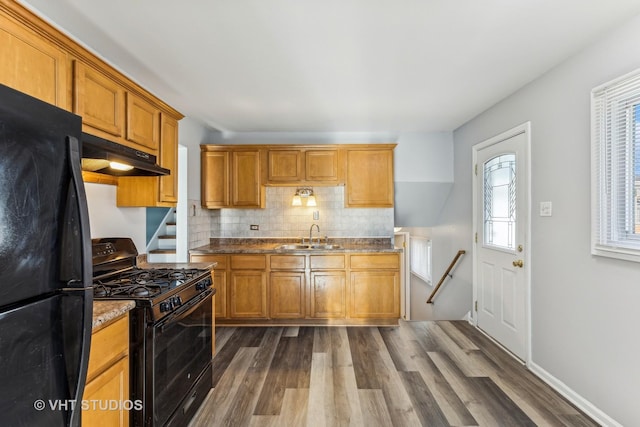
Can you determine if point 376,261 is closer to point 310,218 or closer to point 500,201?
point 310,218

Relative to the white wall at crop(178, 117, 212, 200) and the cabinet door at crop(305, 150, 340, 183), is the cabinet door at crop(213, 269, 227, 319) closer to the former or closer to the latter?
the white wall at crop(178, 117, 212, 200)

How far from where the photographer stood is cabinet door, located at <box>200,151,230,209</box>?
420 cm

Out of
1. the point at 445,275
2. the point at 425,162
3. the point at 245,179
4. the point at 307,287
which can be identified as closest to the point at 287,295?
the point at 307,287

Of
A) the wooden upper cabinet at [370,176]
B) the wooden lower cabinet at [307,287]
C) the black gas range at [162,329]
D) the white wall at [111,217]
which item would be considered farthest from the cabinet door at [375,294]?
the white wall at [111,217]

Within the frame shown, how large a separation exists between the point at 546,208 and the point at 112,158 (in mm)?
3156

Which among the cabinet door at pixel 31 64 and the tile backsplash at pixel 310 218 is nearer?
the cabinet door at pixel 31 64

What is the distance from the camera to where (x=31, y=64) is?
59.3 inches

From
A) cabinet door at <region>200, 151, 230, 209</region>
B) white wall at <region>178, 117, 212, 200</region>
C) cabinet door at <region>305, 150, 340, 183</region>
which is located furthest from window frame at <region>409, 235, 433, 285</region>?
white wall at <region>178, 117, 212, 200</region>

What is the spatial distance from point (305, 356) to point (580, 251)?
241cm

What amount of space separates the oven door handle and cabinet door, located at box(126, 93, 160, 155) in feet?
3.98

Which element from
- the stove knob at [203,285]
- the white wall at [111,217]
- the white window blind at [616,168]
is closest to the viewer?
the white window blind at [616,168]
